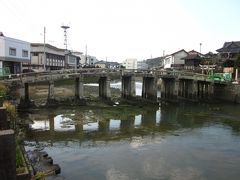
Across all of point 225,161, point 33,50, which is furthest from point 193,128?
point 33,50

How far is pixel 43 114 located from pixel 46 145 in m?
9.96

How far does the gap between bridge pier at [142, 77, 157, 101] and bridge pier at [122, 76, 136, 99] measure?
2768mm

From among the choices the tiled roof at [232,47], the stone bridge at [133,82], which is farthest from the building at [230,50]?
the stone bridge at [133,82]

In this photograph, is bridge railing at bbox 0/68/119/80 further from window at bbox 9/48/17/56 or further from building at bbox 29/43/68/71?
building at bbox 29/43/68/71

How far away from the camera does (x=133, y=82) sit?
39.8 metres

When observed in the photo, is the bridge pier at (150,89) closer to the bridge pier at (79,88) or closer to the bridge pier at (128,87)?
the bridge pier at (128,87)

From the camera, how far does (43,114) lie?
28.7m

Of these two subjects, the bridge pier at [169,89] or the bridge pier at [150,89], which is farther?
the bridge pier at [169,89]

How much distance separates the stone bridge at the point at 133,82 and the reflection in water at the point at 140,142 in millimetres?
4327

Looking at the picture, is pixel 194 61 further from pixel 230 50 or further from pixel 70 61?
pixel 70 61

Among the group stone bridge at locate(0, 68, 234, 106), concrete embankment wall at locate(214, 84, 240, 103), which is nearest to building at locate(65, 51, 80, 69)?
stone bridge at locate(0, 68, 234, 106)

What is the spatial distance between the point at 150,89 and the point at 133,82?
3.21 m

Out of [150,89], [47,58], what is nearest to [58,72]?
[150,89]

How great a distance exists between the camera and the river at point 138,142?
1498 centimetres
